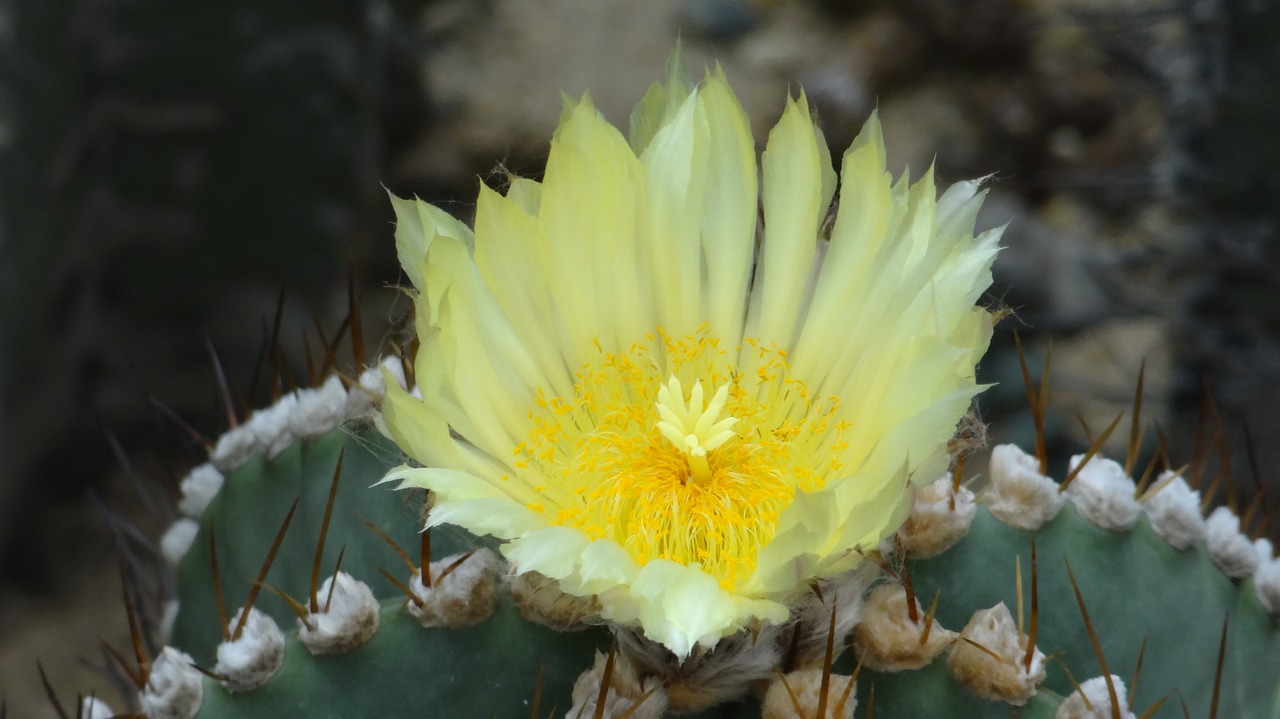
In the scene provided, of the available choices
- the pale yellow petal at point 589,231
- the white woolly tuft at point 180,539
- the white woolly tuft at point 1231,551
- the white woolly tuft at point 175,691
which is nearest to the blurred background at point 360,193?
the white woolly tuft at point 180,539

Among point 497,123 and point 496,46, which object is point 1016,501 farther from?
point 496,46

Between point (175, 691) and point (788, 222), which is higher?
point (788, 222)

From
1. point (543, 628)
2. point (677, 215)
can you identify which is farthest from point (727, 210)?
point (543, 628)

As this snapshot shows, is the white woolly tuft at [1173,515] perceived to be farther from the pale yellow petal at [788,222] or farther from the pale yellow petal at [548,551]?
the pale yellow petal at [548,551]

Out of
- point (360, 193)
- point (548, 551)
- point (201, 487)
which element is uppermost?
point (548, 551)

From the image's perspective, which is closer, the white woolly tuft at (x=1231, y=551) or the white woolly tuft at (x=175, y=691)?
the white woolly tuft at (x=175, y=691)

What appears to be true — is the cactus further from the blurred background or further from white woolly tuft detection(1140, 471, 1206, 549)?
the blurred background

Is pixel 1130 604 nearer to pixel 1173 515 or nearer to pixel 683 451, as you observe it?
pixel 1173 515
